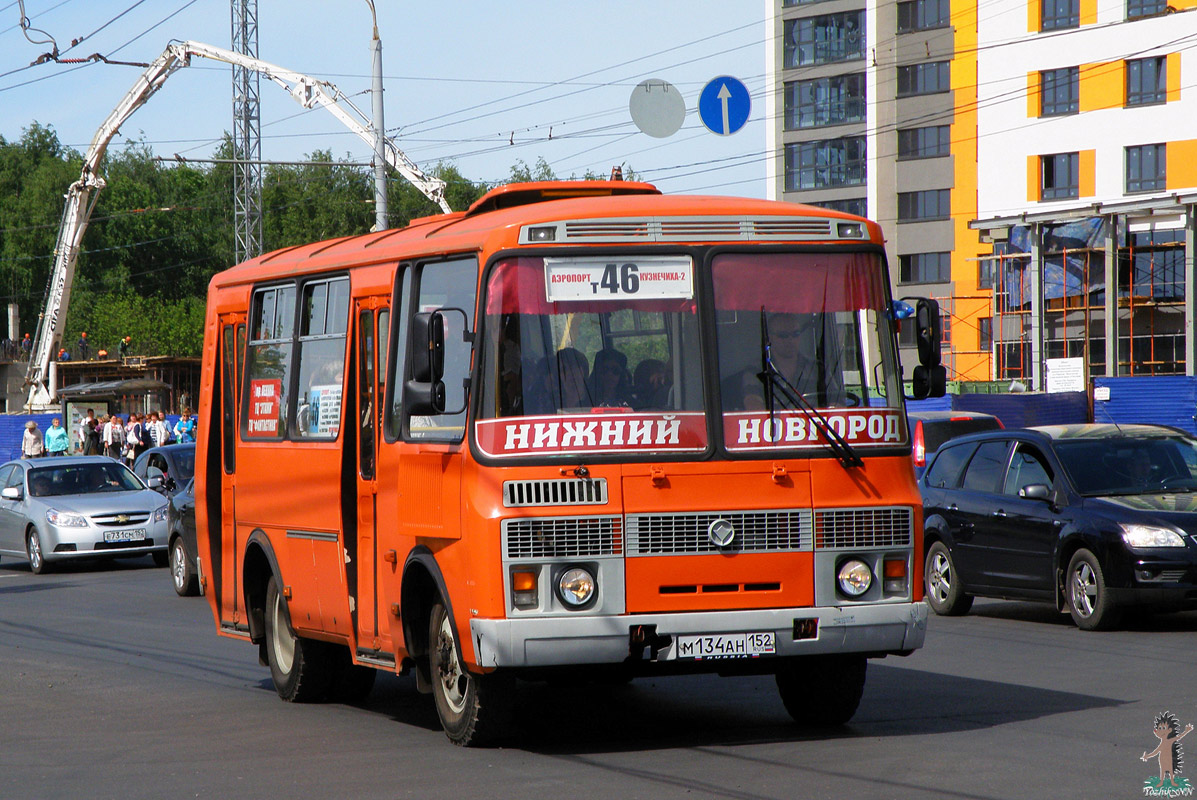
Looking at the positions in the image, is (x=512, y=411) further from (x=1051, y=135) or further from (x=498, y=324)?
(x=1051, y=135)

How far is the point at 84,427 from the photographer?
46.8m

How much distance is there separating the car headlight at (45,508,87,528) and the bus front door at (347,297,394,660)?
1450 centimetres

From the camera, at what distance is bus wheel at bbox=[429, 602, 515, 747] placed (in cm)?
855

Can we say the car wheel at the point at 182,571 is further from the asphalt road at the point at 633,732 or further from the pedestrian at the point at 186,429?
the pedestrian at the point at 186,429

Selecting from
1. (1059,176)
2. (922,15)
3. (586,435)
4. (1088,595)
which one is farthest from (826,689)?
(922,15)

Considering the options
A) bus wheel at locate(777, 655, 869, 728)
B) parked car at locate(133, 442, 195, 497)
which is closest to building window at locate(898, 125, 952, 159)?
parked car at locate(133, 442, 195, 497)

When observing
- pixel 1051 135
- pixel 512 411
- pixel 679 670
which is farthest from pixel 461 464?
pixel 1051 135

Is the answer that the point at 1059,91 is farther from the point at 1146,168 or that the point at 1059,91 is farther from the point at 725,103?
the point at 725,103

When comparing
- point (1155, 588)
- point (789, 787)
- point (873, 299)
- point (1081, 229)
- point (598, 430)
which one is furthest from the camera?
point (1081, 229)

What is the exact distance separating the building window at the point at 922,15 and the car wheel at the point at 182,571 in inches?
2546

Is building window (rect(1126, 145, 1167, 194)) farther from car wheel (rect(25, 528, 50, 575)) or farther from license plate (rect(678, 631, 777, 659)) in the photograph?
license plate (rect(678, 631, 777, 659))

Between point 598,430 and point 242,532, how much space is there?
4282 millimetres

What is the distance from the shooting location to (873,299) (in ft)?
29.0

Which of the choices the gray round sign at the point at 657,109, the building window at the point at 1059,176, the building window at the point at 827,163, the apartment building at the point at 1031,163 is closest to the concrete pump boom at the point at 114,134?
the gray round sign at the point at 657,109
